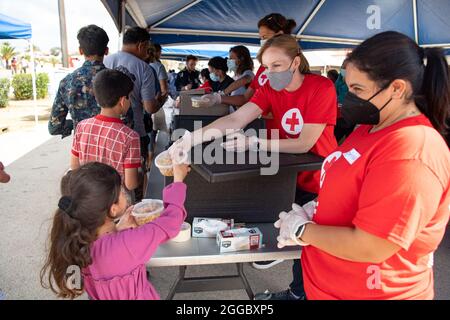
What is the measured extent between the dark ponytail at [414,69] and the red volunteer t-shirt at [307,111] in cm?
66

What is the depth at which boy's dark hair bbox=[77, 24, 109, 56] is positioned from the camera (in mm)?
2136

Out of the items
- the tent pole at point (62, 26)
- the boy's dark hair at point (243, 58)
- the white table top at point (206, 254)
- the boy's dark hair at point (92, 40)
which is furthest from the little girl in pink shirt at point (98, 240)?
the tent pole at point (62, 26)

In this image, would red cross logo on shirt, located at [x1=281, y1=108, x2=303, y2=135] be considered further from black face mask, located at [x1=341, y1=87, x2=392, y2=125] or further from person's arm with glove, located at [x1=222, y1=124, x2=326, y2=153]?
black face mask, located at [x1=341, y1=87, x2=392, y2=125]

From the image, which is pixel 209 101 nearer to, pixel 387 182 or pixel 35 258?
pixel 35 258

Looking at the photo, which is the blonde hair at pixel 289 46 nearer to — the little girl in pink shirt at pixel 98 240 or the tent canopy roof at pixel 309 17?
the little girl in pink shirt at pixel 98 240

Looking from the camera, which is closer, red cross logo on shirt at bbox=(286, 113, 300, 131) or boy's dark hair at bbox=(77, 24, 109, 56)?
red cross logo on shirt at bbox=(286, 113, 300, 131)

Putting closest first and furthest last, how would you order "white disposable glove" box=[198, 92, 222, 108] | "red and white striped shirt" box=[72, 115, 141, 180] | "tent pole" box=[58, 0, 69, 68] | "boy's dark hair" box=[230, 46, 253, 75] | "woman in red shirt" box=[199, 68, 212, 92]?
"red and white striped shirt" box=[72, 115, 141, 180]
"white disposable glove" box=[198, 92, 222, 108]
"boy's dark hair" box=[230, 46, 253, 75]
"woman in red shirt" box=[199, 68, 212, 92]
"tent pole" box=[58, 0, 69, 68]

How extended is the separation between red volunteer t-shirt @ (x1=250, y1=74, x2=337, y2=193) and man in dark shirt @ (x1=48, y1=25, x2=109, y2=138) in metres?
1.03

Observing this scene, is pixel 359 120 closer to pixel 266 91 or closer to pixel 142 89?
pixel 266 91

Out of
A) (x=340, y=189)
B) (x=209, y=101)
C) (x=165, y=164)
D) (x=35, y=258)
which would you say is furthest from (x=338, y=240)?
(x=35, y=258)

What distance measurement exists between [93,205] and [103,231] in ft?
0.35

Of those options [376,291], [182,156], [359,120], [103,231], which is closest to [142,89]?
[182,156]

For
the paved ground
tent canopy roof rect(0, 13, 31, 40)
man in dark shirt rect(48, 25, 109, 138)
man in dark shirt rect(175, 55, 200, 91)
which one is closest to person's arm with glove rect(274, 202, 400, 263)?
the paved ground

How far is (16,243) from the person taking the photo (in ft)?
9.59
